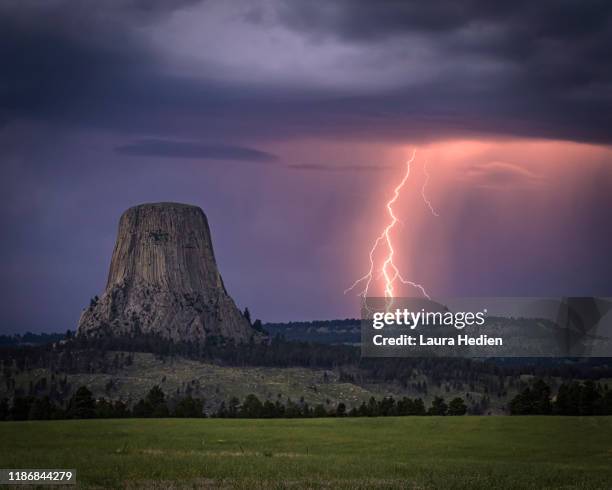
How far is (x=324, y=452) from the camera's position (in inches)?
2662

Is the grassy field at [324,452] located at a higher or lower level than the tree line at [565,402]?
lower

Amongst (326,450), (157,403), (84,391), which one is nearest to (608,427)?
(326,450)

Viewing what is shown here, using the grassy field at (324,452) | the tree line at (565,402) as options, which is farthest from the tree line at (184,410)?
the grassy field at (324,452)

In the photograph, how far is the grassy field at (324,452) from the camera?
47.1 meters

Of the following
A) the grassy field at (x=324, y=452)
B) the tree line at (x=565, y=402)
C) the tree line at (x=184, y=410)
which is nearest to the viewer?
the grassy field at (x=324, y=452)

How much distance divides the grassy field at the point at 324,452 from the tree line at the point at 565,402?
43.5 m

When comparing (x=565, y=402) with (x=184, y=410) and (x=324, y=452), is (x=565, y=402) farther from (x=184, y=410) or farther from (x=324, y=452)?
(x=324, y=452)

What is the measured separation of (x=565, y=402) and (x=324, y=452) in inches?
3009

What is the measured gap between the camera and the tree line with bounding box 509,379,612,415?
5236 inches

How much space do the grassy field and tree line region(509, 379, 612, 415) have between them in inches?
1711

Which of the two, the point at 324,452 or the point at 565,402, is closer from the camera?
the point at 324,452

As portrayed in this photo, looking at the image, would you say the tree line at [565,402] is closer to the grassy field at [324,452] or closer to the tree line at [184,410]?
the tree line at [184,410]

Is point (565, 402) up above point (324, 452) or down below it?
above

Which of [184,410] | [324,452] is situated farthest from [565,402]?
[324,452]
